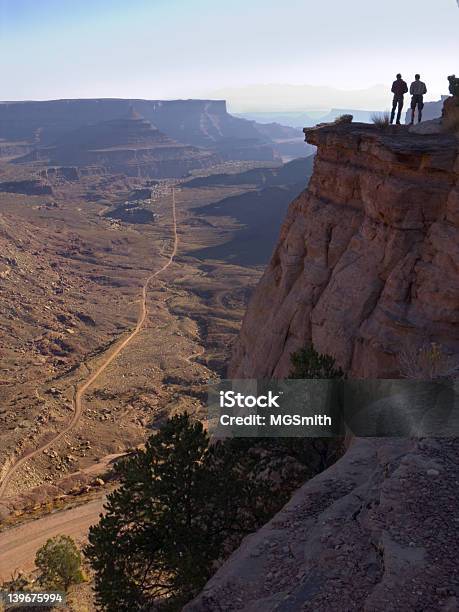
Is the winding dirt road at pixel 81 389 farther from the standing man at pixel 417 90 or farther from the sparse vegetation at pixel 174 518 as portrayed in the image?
the standing man at pixel 417 90

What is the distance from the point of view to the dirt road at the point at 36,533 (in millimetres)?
23703

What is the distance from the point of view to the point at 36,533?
25.5 metres

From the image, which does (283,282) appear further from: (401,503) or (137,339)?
(137,339)

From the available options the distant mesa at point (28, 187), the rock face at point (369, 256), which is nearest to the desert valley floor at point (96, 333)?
the rock face at point (369, 256)

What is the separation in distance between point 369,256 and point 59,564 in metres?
16.3

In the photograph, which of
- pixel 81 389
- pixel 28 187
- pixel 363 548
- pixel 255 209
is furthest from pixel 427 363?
pixel 28 187

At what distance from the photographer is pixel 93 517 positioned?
26.1m

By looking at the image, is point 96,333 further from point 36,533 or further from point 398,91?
point 398,91

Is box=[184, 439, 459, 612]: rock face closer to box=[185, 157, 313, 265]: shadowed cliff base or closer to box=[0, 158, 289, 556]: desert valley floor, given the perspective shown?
box=[0, 158, 289, 556]: desert valley floor

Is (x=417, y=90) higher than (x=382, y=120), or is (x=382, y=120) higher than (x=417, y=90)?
(x=417, y=90)

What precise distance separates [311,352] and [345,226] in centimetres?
939

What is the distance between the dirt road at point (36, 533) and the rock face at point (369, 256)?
1011 centimetres

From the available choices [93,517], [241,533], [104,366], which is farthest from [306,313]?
[104,366]

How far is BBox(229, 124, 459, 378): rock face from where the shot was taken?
19.8 m
